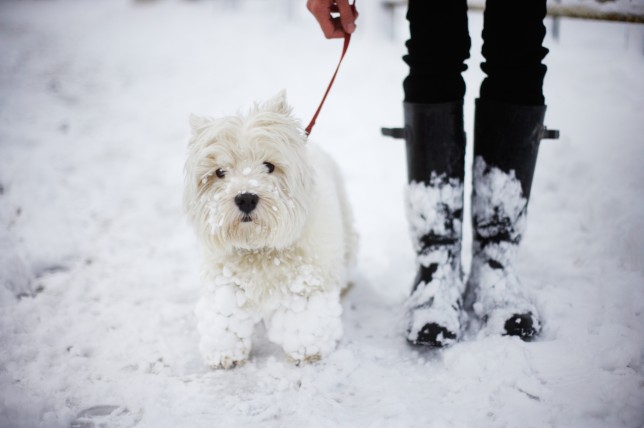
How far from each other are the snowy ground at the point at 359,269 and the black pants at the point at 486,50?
106cm

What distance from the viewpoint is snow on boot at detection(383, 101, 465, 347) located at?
76.9 inches

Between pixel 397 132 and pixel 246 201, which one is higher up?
pixel 397 132

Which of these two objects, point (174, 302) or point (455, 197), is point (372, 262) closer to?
point (455, 197)

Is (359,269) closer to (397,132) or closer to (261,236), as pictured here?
(397,132)

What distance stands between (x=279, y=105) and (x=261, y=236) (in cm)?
57

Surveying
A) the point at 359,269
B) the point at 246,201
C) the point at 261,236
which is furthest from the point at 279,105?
the point at 359,269

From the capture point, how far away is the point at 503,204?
6.52 feet

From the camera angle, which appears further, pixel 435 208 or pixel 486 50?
pixel 435 208

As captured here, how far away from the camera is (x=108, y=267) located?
9.04ft

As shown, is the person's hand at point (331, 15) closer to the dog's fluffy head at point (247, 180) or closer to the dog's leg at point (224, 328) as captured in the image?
the dog's fluffy head at point (247, 180)

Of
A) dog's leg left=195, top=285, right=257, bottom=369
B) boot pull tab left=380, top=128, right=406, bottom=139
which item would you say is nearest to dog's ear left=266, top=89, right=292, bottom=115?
boot pull tab left=380, top=128, right=406, bottom=139

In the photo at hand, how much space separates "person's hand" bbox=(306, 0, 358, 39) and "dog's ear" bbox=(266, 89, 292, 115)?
1.16ft

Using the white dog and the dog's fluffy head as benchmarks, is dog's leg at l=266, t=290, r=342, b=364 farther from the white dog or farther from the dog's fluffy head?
the dog's fluffy head

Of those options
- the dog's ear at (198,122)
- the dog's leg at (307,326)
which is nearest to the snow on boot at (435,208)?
the dog's leg at (307,326)
